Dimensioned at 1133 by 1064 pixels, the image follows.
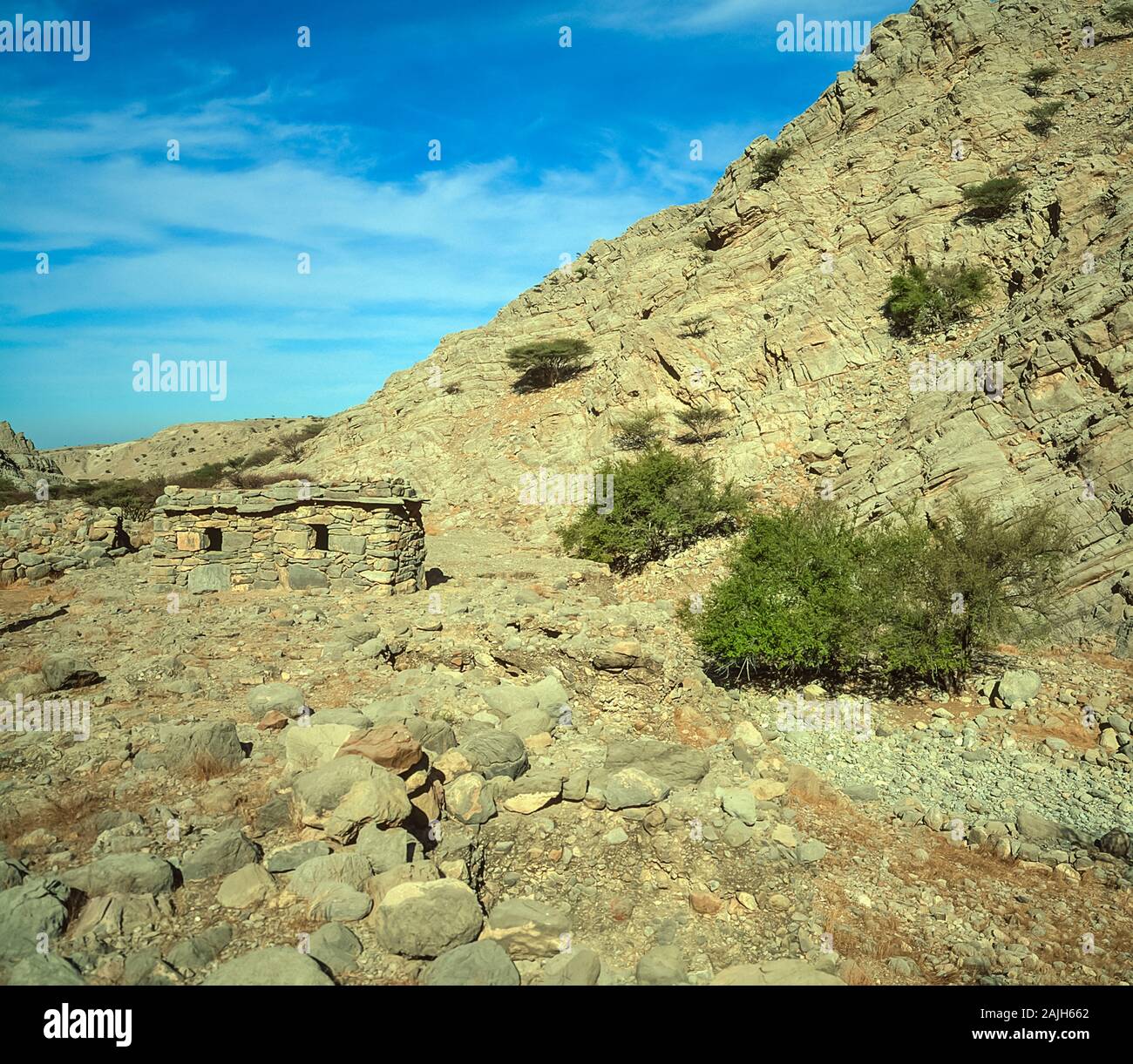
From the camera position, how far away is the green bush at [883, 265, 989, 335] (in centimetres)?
2111

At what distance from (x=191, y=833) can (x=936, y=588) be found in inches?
447

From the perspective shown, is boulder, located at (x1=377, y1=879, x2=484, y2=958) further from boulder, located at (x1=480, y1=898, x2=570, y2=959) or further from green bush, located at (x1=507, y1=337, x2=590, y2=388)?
green bush, located at (x1=507, y1=337, x2=590, y2=388)

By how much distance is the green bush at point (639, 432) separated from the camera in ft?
81.7

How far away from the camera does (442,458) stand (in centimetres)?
3073

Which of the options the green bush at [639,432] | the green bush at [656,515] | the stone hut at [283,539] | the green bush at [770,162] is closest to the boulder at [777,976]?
the stone hut at [283,539]

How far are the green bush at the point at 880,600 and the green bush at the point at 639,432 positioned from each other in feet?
41.7

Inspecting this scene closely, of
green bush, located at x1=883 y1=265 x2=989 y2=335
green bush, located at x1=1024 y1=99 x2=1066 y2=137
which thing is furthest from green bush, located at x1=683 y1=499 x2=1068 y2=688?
green bush, located at x1=1024 y1=99 x2=1066 y2=137

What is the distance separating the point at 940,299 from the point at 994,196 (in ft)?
15.6

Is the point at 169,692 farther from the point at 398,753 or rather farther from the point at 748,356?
the point at 748,356

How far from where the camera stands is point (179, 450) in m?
56.5

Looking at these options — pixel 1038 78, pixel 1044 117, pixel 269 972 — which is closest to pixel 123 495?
pixel 269 972

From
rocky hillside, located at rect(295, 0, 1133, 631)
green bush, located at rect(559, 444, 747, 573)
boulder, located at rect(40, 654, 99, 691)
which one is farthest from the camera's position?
green bush, located at rect(559, 444, 747, 573)

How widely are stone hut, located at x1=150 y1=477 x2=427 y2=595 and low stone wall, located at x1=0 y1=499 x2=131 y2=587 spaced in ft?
10.6
